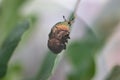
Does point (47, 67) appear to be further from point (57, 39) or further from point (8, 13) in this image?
point (8, 13)

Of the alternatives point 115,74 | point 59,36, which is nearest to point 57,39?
point 59,36

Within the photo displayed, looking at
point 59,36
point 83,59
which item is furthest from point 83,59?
point 59,36

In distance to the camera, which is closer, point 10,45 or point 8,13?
point 10,45

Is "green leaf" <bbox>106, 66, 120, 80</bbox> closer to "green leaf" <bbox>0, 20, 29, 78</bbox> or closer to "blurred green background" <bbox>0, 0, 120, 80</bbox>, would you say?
"blurred green background" <bbox>0, 0, 120, 80</bbox>

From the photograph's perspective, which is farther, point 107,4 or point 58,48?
point 107,4

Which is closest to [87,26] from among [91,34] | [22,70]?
[91,34]

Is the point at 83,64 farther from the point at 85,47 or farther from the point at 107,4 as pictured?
the point at 107,4
